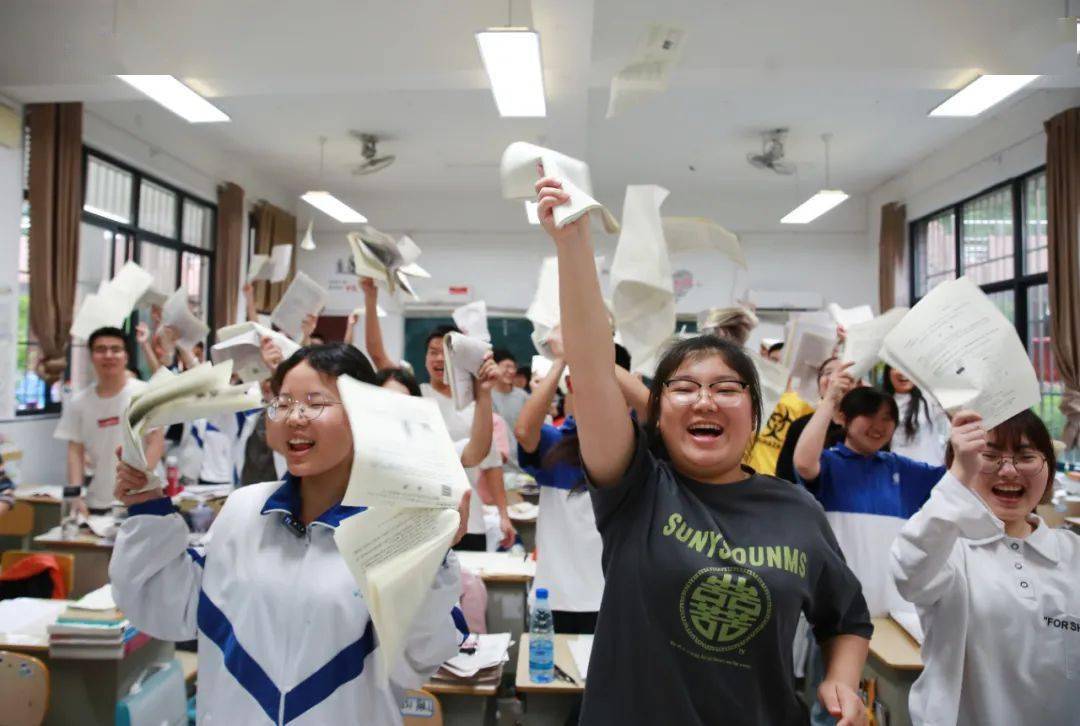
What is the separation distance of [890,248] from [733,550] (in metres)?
8.14

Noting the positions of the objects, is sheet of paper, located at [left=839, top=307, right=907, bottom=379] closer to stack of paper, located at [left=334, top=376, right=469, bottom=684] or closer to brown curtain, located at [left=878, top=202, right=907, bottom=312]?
stack of paper, located at [left=334, top=376, right=469, bottom=684]

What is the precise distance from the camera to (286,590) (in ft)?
3.83

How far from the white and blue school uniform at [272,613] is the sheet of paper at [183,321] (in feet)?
8.78

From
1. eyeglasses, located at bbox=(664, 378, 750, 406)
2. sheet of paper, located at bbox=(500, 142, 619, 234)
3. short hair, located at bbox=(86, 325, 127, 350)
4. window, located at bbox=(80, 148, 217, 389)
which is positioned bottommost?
eyeglasses, located at bbox=(664, 378, 750, 406)

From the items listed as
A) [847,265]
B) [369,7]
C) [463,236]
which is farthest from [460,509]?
[847,265]

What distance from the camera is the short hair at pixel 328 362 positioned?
1.27 metres

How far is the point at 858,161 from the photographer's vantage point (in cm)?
743

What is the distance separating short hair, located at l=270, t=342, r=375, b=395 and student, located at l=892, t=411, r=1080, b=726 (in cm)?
117

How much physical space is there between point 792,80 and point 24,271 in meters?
5.64

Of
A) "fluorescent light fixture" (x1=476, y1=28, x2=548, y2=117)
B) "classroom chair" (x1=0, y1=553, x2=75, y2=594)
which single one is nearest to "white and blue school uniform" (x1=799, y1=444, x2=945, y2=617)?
"fluorescent light fixture" (x1=476, y1=28, x2=548, y2=117)

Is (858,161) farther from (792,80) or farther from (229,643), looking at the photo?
(229,643)

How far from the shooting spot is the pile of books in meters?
2.11

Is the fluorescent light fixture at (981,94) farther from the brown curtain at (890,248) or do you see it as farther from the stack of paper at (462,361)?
the stack of paper at (462,361)

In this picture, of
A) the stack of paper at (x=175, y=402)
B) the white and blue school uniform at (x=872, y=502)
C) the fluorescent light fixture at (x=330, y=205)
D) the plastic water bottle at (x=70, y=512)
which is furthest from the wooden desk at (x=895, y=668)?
the fluorescent light fixture at (x=330, y=205)
